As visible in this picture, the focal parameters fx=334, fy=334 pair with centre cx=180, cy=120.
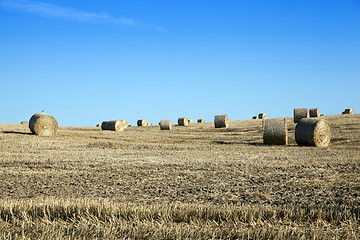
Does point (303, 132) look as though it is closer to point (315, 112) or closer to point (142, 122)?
point (315, 112)

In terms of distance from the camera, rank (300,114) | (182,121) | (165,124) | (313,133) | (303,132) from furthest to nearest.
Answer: (182,121) → (165,124) → (300,114) → (303,132) → (313,133)

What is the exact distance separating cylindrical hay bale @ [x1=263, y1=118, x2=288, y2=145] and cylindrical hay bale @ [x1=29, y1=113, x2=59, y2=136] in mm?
12962

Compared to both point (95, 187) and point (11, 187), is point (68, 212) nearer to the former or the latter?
point (95, 187)

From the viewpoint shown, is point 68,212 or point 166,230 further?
point 68,212

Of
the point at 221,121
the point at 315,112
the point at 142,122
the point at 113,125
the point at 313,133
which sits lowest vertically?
the point at 313,133

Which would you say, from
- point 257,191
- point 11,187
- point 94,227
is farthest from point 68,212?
point 11,187

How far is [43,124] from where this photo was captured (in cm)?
2056

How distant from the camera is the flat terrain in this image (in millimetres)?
3336

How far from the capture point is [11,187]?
7.41 m

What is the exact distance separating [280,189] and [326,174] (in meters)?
2.27

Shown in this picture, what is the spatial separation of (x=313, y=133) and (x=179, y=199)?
40.7ft

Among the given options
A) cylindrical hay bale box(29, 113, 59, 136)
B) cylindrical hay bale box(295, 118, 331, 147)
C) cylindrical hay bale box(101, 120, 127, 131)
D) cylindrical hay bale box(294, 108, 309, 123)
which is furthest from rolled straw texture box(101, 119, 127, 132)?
cylindrical hay bale box(295, 118, 331, 147)

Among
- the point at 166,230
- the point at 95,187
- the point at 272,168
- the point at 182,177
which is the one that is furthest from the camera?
the point at 272,168

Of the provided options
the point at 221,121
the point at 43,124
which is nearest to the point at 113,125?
the point at 43,124
